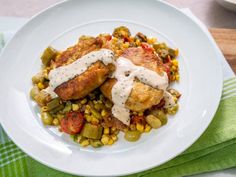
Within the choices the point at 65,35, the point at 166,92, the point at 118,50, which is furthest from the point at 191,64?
the point at 65,35

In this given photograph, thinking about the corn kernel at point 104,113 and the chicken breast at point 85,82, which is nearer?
the chicken breast at point 85,82

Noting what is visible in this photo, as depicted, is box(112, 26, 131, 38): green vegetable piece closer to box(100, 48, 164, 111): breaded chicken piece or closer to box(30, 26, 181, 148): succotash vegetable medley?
box(30, 26, 181, 148): succotash vegetable medley

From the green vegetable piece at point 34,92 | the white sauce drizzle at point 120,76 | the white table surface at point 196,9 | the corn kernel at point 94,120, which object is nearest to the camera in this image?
the white sauce drizzle at point 120,76

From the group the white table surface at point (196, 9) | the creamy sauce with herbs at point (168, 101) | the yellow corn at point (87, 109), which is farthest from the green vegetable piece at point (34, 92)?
the white table surface at point (196, 9)

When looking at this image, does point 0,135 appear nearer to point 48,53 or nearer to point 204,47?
point 48,53

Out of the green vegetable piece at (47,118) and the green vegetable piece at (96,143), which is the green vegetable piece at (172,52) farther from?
the green vegetable piece at (47,118)

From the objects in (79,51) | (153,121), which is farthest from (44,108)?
(153,121)
